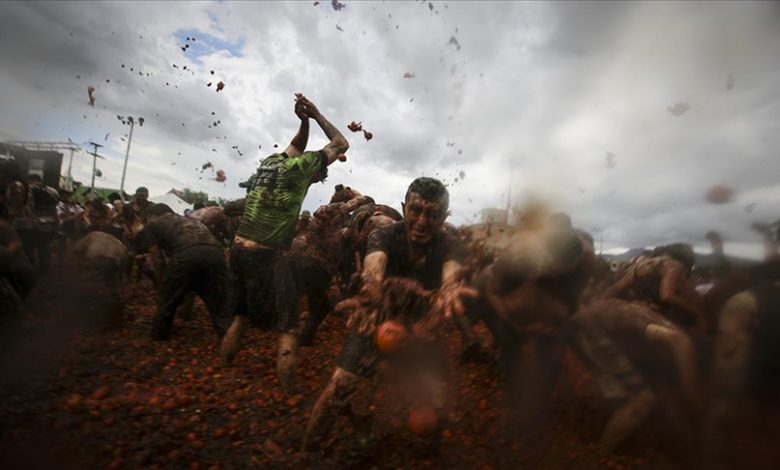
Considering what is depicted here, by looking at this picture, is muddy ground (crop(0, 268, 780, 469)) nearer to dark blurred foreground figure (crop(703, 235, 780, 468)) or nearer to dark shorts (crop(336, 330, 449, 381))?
dark blurred foreground figure (crop(703, 235, 780, 468))

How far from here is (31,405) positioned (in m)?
3.34

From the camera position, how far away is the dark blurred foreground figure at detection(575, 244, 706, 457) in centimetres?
328

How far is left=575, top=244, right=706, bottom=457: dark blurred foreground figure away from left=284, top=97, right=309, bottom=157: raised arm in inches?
125

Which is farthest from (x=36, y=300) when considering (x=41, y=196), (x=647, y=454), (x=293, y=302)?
(x=647, y=454)

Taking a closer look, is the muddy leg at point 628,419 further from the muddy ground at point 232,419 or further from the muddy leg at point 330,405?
the muddy leg at point 330,405

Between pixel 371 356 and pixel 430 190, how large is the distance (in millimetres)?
1299

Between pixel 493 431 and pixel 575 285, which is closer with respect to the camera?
pixel 493 431

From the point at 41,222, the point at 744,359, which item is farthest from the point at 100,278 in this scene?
the point at 744,359

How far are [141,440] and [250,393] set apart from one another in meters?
1.05

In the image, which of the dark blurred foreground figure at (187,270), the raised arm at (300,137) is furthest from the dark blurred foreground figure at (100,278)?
the raised arm at (300,137)

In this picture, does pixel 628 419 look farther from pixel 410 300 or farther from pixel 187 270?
pixel 187 270

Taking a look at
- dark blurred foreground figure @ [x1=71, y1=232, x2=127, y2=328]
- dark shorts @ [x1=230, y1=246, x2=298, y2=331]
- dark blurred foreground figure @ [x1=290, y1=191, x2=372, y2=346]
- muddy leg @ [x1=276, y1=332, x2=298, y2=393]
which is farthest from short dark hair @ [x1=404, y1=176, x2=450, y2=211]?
dark blurred foreground figure @ [x1=71, y1=232, x2=127, y2=328]

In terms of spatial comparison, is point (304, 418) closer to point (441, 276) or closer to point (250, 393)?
point (250, 393)

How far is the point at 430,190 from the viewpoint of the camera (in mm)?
3234
